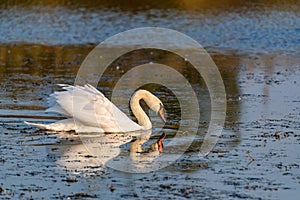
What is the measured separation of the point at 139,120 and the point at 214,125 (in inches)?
51.5

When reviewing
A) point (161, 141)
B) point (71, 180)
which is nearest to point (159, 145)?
point (161, 141)

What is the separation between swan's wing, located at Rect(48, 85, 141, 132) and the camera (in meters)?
12.4

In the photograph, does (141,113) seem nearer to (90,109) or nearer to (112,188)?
(90,109)

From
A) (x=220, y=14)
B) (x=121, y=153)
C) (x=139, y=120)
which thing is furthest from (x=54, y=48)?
(x=121, y=153)

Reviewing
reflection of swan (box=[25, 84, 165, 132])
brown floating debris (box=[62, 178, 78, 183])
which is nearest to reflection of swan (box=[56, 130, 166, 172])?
reflection of swan (box=[25, 84, 165, 132])

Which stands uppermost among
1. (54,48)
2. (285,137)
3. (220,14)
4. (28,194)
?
(220,14)

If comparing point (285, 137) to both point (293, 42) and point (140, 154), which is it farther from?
point (293, 42)

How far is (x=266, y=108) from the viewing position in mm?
→ 15039

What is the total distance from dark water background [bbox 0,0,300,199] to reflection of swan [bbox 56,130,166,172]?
0.07 meters

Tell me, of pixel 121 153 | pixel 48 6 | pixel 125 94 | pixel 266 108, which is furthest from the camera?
pixel 48 6

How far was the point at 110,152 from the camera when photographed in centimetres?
1111

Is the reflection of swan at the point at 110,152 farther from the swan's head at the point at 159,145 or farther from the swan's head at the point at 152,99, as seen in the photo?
the swan's head at the point at 152,99

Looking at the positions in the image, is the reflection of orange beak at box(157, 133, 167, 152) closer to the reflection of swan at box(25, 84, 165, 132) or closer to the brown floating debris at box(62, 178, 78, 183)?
the reflection of swan at box(25, 84, 165, 132)

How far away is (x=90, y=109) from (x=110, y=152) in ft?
4.85
